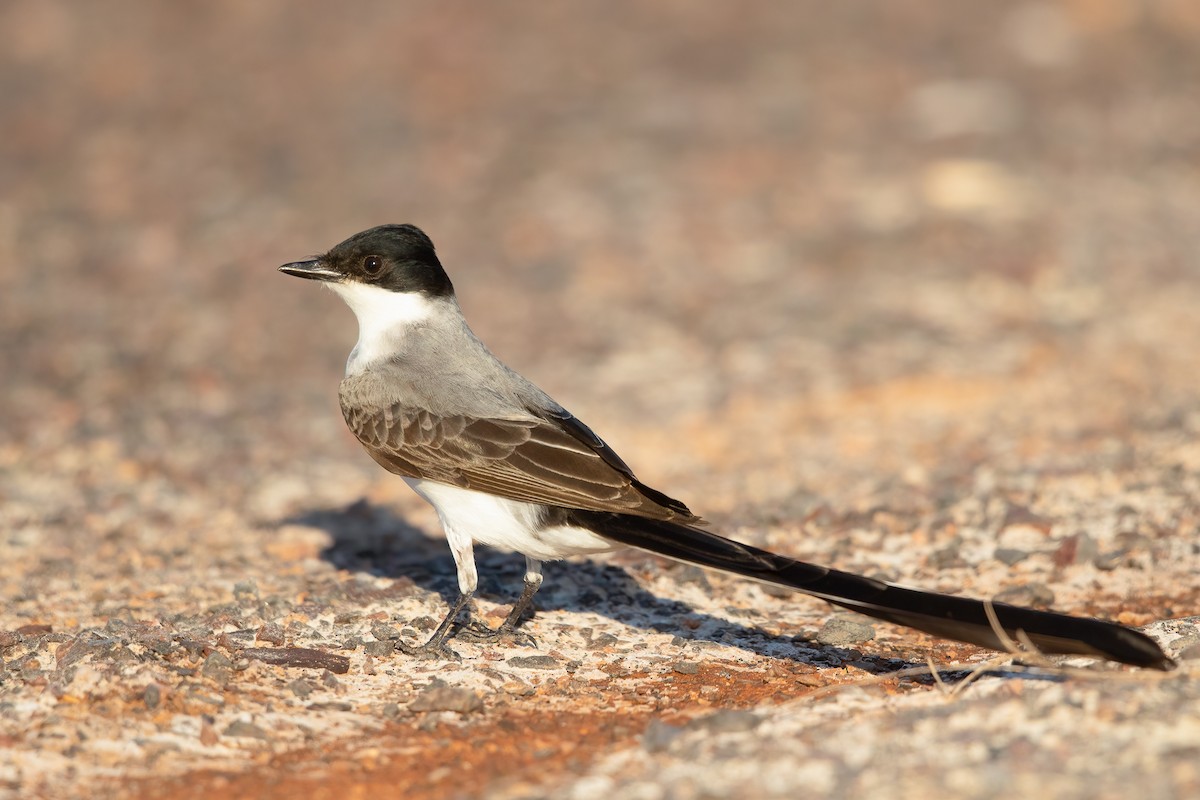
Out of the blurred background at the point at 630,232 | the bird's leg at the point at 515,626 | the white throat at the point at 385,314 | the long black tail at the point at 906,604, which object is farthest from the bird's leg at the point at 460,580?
the blurred background at the point at 630,232

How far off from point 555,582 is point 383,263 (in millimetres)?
2046

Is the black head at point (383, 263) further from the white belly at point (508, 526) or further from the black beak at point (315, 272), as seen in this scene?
the white belly at point (508, 526)

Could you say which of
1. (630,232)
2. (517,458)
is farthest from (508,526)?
(630,232)

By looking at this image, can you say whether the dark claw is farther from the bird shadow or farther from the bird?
the bird shadow

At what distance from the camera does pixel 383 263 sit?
701cm

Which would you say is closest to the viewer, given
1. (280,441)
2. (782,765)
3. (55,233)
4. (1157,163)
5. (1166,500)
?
(782,765)

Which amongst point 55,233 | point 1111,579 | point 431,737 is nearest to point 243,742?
point 431,737

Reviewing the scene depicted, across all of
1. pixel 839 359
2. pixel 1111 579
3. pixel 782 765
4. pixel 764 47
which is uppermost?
pixel 764 47

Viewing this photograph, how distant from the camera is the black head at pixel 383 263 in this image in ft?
23.0

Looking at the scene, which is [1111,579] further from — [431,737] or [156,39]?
[156,39]

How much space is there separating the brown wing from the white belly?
65 millimetres

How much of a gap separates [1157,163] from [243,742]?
13.7 metres

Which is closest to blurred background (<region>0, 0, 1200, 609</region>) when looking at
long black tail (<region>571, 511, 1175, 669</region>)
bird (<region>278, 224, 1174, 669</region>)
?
bird (<region>278, 224, 1174, 669</region>)

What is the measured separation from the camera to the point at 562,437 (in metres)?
6.42
